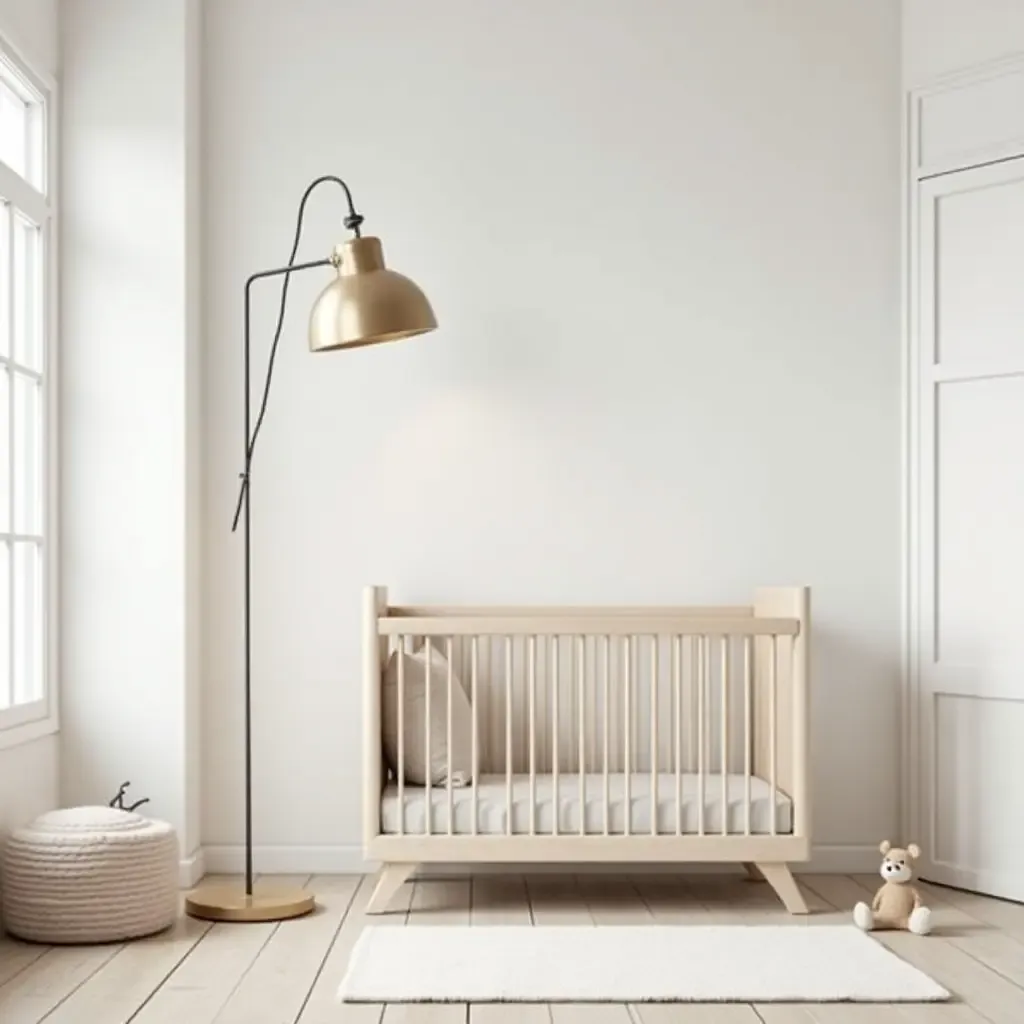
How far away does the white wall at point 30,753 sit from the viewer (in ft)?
11.7

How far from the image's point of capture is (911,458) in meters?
4.28

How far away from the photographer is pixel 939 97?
4.21m

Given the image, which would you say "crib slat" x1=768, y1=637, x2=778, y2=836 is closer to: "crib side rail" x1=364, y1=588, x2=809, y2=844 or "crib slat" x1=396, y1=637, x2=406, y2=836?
"crib side rail" x1=364, y1=588, x2=809, y2=844

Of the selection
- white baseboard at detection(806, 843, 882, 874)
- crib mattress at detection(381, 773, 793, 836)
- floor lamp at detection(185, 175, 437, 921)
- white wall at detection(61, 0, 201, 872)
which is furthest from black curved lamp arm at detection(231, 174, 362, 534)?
white baseboard at detection(806, 843, 882, 874)

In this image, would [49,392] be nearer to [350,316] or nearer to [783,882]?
[350,316]

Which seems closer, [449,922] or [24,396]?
[449,922]

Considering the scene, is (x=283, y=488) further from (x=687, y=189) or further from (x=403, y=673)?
(x=687, y=189)

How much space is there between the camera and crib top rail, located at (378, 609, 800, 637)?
3.71 m

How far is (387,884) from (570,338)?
1.58 meters

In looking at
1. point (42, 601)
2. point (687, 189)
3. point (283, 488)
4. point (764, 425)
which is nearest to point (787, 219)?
point (687, 189)

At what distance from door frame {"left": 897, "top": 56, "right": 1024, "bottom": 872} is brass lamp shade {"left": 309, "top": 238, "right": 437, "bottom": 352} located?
1.45 m

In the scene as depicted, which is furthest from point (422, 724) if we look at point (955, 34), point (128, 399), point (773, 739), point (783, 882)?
point (955, 34)

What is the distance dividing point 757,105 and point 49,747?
8.47 feet

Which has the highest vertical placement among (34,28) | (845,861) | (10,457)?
(34,28)
